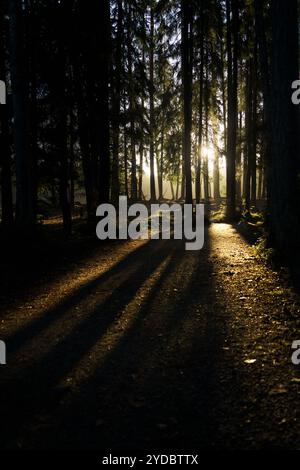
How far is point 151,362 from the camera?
4223mm

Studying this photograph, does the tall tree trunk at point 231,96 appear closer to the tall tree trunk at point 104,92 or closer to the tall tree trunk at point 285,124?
the tall tree trunk at point 104,92

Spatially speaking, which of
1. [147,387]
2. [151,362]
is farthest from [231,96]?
[147,387]

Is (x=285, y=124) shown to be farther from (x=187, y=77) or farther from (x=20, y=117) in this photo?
(x=187, y=77)

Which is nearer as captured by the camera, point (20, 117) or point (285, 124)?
point (285, 124)

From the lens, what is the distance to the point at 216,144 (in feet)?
78.4

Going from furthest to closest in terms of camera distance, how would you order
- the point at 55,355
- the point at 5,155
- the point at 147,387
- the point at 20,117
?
1. the point at 5,155
2. the point at 20,117
3. the point at 55,355
4. the point at 147,387

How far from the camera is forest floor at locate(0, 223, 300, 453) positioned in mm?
3002

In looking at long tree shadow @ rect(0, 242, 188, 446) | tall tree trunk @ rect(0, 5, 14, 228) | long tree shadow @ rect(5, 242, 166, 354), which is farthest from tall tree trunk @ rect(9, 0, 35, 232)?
long tree shadow @ rect(0, 242, 188, 446)

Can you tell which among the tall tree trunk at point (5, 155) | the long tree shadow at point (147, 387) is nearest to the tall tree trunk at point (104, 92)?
the tall tree trunk at point (5, 155)

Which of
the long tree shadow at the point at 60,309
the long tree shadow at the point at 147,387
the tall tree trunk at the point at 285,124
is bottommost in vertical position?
the long tree shadow at the point at 147,387

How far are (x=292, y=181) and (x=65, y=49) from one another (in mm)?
10112

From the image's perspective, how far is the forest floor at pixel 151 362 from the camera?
3.00 m

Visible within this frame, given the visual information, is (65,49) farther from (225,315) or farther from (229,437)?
(229,437)
